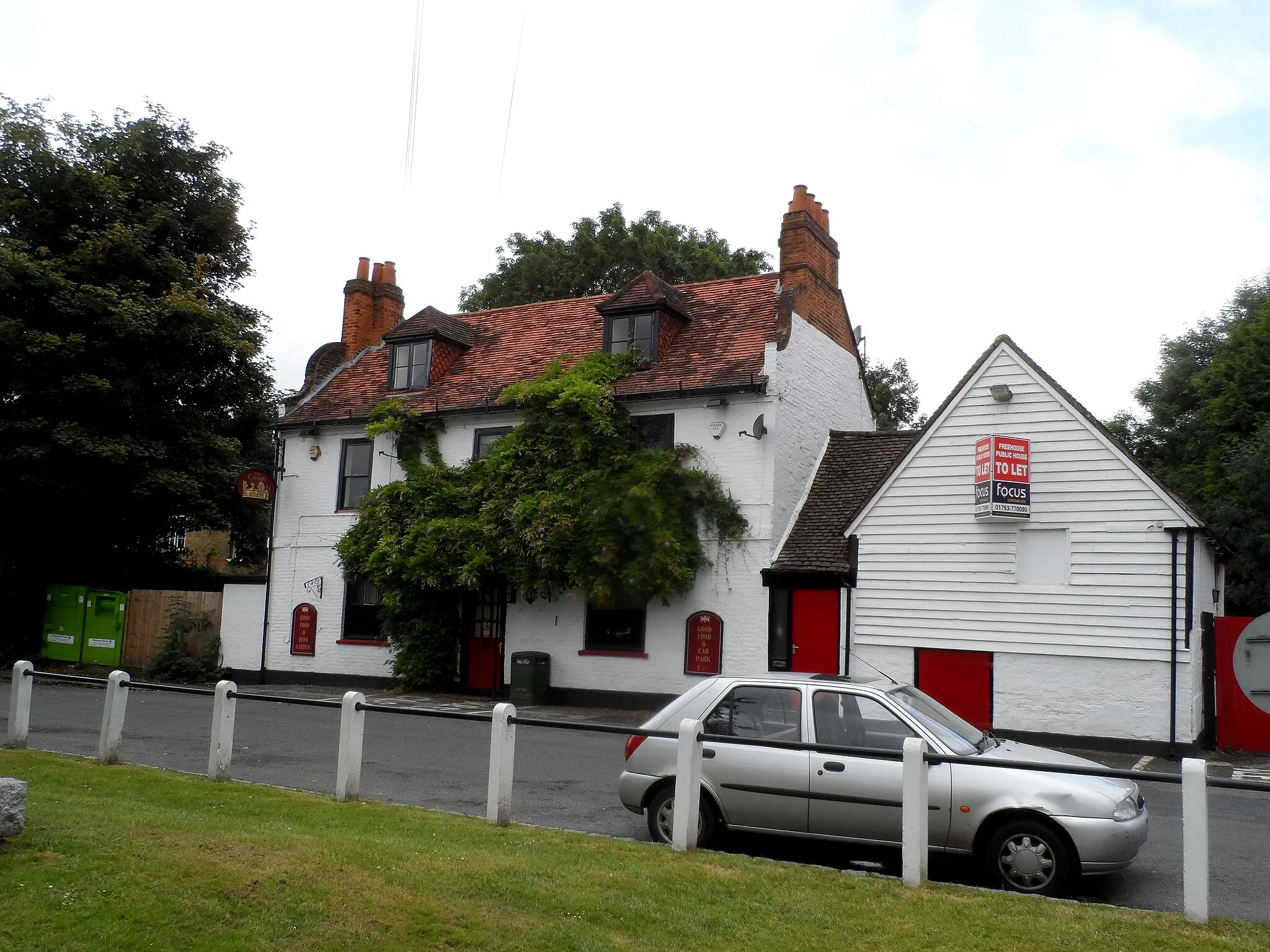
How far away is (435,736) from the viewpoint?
1420 cm

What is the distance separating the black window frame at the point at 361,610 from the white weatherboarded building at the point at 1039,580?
10685mm

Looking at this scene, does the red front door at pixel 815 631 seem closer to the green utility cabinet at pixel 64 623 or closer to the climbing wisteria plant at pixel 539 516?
the climbing wisteria plant at pixel 539 516

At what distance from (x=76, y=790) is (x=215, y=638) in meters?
17.0

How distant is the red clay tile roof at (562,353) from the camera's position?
20953 mm

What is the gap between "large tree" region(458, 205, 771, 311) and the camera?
36344mm

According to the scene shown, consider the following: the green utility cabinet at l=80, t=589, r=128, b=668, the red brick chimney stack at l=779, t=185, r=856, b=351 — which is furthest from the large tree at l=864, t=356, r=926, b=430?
the green utility cabinet at l=80, t=589, r=128, b=668

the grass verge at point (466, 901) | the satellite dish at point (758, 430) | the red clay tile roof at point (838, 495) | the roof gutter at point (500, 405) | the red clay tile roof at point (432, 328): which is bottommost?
the grass verge at point (466, 901)

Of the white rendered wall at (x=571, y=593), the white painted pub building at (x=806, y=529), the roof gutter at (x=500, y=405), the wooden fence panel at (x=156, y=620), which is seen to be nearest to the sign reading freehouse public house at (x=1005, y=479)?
the white painted pub building at (x=806, y=529)

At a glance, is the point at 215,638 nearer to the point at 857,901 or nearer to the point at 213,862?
the point at 213,862

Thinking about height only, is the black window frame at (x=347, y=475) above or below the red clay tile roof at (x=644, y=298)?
below

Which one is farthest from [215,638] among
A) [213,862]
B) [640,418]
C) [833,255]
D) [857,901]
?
[857,901]

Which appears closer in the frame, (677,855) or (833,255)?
(677,855)

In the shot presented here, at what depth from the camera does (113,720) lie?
11.3 metres

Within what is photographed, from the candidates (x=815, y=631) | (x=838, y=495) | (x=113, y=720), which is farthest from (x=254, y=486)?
(x=113, y=720)
